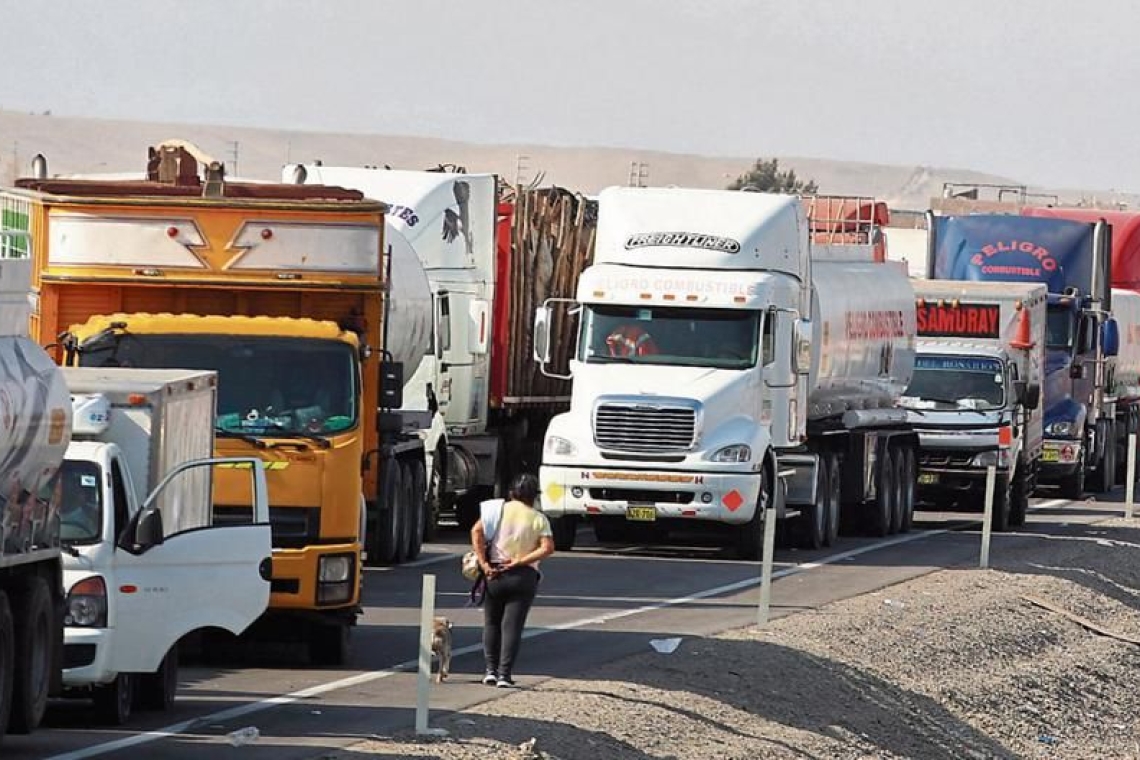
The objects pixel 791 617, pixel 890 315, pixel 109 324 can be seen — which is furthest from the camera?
pixel 890 315

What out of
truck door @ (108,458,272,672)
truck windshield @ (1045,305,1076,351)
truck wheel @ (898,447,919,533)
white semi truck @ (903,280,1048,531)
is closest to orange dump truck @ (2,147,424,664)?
truck door @ (108,458,272,672)

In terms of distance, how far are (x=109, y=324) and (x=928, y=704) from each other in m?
7.36

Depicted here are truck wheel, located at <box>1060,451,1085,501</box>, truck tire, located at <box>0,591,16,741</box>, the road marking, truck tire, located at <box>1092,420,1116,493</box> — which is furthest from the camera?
truck tire, located at <box>1092,420,1116,493</box>

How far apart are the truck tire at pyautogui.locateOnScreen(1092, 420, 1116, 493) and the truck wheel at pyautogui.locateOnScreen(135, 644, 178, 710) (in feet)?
113

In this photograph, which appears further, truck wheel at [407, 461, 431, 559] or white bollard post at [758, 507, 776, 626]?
truck wheel at [407, 461, 431, 559]

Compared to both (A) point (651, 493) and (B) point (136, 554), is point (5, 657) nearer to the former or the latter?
(B) point (136, 554)

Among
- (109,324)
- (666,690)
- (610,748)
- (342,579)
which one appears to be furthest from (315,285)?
(610,748)

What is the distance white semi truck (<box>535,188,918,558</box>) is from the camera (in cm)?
2889

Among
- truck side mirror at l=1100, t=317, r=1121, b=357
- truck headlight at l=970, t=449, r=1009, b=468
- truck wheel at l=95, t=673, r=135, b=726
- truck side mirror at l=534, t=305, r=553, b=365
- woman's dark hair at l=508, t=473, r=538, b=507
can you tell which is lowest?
truck wheel at l=95, t=673, r=135, b=726

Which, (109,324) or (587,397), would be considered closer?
(109,324)

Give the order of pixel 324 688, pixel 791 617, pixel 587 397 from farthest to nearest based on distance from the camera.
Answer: pixel 587 397 < pixel 791 617 < pixel 324 688

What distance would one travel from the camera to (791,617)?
24.1 meters

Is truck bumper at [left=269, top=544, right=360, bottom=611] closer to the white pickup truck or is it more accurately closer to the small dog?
the small dog

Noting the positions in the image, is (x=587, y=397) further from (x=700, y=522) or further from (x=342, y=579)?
(x=342, y=579)
